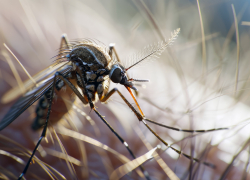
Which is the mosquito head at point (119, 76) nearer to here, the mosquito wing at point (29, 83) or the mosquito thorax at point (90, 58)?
the mosquito thorax at point (90, 58)

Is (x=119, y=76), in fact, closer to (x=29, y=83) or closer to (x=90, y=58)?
(x=90, y=58)

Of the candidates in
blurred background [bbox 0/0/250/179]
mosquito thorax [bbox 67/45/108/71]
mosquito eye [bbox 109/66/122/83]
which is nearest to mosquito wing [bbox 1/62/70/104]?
blurred background [bbox 0/0/250/179]

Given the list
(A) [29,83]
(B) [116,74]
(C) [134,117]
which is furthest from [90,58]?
(C) [134,117]

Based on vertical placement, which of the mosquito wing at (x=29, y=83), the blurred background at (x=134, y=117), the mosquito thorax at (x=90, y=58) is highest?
the mosquito wing at (x=29, y=83)

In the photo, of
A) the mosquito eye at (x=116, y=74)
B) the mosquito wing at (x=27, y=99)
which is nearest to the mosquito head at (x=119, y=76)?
the mosquito eye at (x=116, y=74)

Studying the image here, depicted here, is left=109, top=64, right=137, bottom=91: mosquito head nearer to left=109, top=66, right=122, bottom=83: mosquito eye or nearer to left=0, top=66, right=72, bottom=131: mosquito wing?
left=109, top=66, right=122, bottom=83: mosquito eye

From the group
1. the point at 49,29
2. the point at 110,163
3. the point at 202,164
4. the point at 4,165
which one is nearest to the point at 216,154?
the point at 202,164

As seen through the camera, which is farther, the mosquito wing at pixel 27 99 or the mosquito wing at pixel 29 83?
the mosquito wing at pixel 29 83

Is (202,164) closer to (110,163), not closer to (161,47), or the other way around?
(110,163)
